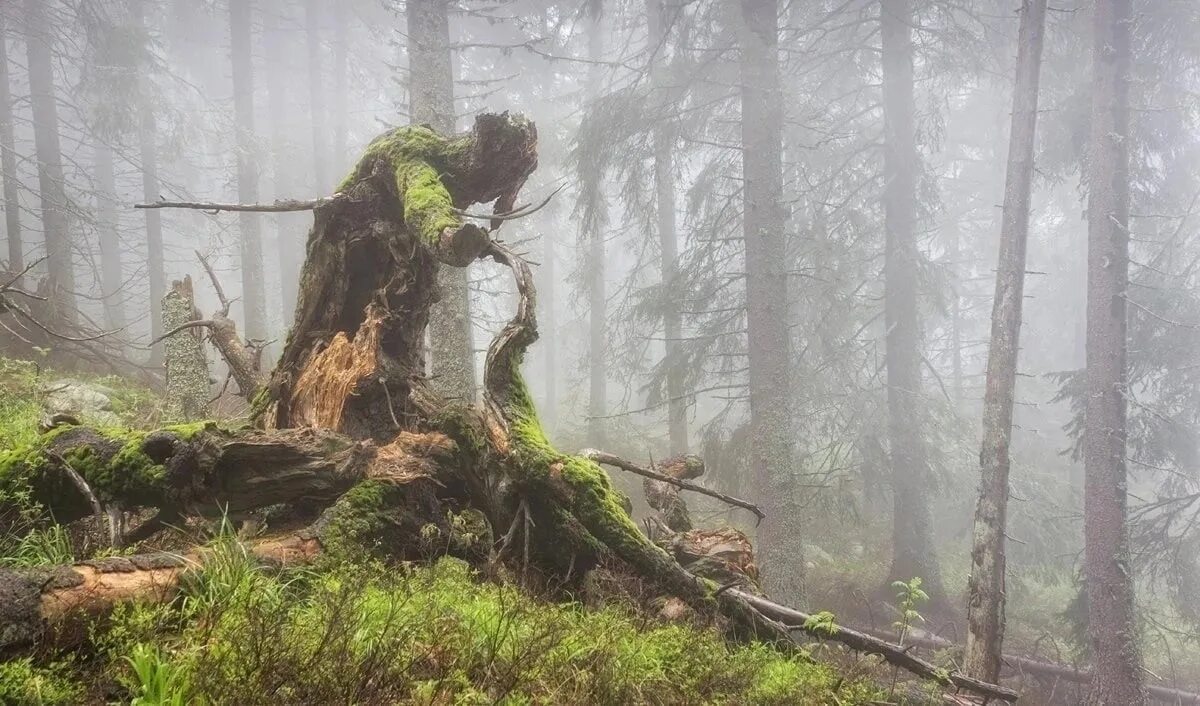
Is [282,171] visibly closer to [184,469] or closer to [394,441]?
[394,441]

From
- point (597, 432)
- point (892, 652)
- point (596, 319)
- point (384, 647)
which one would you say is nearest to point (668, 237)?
point (596, 319)

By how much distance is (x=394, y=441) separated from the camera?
441cm

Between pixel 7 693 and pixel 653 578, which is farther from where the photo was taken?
pixel 653 578

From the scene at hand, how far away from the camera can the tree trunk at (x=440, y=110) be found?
9.22 metres

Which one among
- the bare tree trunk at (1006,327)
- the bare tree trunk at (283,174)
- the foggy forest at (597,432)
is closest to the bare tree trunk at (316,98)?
the foggy forest at (597,432)

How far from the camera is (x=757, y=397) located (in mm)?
9219

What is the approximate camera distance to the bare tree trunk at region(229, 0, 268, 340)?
57.5 ft

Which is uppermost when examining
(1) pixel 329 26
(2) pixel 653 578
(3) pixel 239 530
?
(1) pixel 329 26

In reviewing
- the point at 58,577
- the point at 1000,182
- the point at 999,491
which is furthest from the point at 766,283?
the point at 1000,182

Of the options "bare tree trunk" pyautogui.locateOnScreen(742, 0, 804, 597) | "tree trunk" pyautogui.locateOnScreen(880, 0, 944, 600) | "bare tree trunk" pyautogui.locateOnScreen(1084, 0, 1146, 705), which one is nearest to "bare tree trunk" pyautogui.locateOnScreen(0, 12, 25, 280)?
"bare tree trunk" pyautogui.locateOnScreen(742, 0, 804, 597)

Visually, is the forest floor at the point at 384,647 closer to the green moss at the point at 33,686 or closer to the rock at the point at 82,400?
the green moss at the point at 33,686

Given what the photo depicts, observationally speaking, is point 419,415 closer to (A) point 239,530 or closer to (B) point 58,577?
(A) point 239,530

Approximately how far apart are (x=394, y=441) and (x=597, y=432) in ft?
40.0

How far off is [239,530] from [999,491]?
8543 mm
